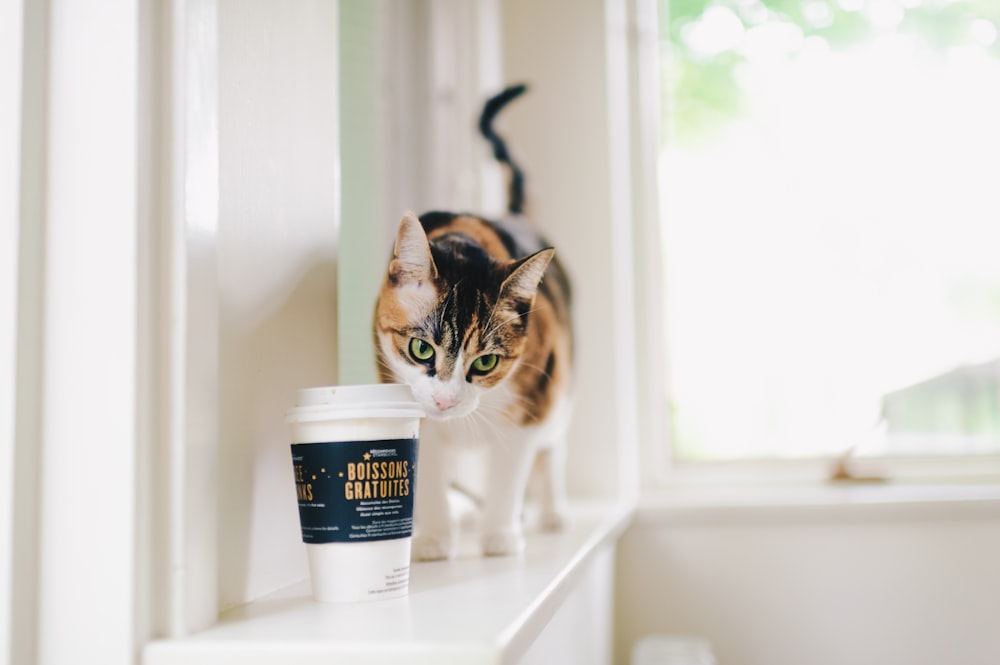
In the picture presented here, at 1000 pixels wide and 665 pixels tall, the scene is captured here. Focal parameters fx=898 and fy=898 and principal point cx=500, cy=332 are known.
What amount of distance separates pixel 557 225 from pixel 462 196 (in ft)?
0.72

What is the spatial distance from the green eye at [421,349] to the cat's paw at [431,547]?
7.7 inches

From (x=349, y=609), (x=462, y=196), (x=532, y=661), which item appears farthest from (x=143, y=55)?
A: (x=462, y=196)

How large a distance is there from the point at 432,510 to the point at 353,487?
10.2 inches

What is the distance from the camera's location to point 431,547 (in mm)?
864

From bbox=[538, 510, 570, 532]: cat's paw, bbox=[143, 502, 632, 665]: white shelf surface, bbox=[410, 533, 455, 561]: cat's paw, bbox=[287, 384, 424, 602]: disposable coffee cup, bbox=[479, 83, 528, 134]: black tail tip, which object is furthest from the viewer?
bbox=[479, 83, 528, 134]: black tail tip

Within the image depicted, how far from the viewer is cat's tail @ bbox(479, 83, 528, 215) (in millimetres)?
1235

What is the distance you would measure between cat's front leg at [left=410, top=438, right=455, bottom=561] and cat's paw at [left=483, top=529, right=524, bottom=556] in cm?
4

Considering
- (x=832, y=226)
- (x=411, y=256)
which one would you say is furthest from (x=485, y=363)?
(x=832, y=226)

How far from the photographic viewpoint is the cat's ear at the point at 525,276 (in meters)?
0.76

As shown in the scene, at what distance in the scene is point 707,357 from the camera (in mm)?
1930

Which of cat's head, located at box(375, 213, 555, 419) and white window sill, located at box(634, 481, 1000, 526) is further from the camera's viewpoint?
white window sill, located at box(634, 481, 1000, 526)

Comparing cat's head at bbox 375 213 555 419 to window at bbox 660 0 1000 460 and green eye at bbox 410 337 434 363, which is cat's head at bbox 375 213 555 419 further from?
window at bbox 660 0 1000 460

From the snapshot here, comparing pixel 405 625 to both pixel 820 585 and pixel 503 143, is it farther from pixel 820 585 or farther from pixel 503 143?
pixel 820 585

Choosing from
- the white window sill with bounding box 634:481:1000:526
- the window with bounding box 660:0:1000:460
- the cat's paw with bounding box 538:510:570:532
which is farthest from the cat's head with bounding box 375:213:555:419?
the window with bounding box 660:0:1000:460
